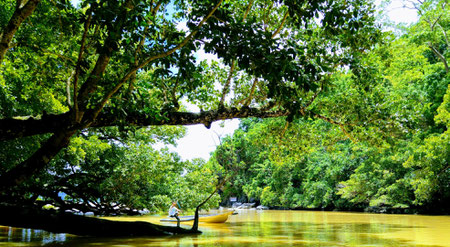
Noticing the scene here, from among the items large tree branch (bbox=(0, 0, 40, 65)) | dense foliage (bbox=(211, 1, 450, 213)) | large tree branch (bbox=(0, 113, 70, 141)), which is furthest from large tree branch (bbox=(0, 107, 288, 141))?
dense foliage (bbox=(211, 1, 450, 213))

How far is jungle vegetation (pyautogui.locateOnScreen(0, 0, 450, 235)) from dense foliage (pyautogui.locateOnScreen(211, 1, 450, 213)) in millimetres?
91

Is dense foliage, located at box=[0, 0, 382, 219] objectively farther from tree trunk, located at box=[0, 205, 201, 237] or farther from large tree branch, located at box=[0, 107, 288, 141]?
tree trunk, located at box=[0, 205, 201, 237]

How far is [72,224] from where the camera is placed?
743 centimetres

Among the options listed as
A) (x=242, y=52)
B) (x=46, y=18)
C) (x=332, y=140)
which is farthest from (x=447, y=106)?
(x=46, y=18)

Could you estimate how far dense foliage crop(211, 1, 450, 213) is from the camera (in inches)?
402

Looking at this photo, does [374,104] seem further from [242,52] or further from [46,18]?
[46,18]

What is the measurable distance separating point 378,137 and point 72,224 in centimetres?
897

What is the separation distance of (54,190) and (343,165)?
23.2m

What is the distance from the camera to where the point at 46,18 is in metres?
7.16

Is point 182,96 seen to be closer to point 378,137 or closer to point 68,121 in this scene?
point 68,121

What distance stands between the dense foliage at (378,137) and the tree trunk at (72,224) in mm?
2612

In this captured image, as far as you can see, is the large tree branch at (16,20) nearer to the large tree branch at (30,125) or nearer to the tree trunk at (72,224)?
the large tree branch at (30,125)

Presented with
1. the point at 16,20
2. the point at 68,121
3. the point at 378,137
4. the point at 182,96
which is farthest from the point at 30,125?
the point at 378,137

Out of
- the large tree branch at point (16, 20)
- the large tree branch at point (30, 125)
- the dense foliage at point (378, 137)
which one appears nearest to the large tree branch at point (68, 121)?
the large tree branch at point (30, 125)
